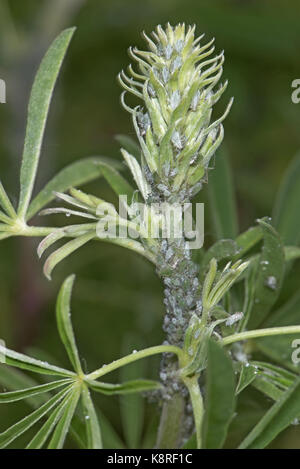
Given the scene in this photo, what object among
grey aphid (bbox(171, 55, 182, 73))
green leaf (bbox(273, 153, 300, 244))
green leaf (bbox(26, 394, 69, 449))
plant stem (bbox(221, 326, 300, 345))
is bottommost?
Answer: green leaf (bbox(26, 394, 69, 449))

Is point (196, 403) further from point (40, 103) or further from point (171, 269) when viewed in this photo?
point (40, 103)

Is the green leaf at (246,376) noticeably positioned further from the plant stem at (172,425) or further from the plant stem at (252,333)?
the plant stem at (172,425)

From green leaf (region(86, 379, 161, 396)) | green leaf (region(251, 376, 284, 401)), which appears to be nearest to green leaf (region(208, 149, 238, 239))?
green leaf (region(251, 376, 284, 401))

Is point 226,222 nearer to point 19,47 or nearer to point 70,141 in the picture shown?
point 19,47

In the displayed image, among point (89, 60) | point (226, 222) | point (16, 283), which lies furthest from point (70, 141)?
point (226, 222)

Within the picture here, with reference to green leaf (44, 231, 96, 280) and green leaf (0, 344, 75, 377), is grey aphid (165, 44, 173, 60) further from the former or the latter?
green leaf (0, 344, 75, 377)

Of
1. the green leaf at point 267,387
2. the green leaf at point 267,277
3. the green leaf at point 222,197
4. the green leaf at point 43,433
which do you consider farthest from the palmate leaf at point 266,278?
the green leaf at point 43,433
